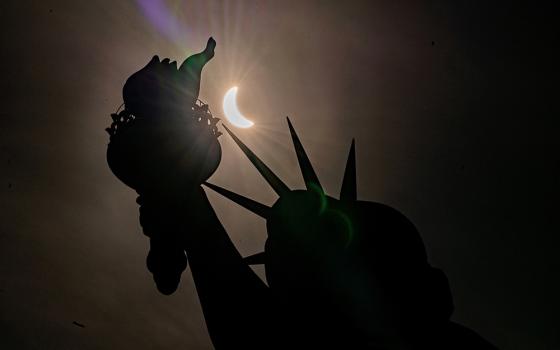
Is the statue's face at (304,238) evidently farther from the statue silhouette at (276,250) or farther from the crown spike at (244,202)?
the crown spike at (244,202)

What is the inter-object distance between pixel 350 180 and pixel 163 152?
8.83m

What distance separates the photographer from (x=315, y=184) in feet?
67.3

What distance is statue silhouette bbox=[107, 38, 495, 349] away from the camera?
20781 mm

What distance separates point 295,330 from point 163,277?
22.0 feet

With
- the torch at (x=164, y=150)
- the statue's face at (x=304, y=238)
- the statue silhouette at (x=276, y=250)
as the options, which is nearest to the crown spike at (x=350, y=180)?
the statue silhouette at (x=276, y=250)

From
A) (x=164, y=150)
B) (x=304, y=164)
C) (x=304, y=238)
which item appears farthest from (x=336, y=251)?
(x=164, y=150)

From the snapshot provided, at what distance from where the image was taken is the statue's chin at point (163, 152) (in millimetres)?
22922

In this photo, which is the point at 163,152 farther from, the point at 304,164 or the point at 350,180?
the point at 350,180

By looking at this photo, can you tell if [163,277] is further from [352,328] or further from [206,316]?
[352,328]

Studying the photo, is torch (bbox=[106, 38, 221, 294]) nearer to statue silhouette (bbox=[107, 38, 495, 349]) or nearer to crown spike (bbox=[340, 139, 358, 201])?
statue silhouette (bbox=[107, 38, 495, 349])

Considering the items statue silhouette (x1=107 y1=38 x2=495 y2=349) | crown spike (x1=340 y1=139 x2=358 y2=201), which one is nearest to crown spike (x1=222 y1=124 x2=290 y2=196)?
statue silhouette (x1=107 y1=38 x2=495 y2=349)

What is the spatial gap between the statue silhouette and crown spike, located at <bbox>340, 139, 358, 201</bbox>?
0.14 feet

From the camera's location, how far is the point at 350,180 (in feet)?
66.7

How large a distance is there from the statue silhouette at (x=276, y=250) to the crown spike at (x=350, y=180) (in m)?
0.04
